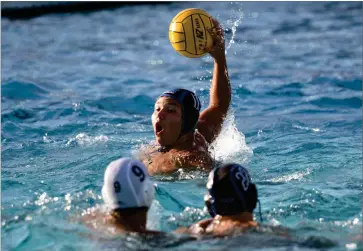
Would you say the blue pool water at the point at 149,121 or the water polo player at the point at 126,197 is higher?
the water polo player at the point at 126,197

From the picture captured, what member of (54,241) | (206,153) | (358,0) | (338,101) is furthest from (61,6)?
(54,241)

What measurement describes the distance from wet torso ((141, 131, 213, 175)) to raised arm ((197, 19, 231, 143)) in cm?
28

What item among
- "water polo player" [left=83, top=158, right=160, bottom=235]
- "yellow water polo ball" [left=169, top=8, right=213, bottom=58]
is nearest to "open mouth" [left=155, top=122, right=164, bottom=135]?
"yellow water polo ball" [left=169, top=8, right=213, bottom=58]

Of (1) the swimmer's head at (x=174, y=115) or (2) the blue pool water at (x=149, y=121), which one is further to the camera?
(1) the swimmer's head at (x=174, y=115)

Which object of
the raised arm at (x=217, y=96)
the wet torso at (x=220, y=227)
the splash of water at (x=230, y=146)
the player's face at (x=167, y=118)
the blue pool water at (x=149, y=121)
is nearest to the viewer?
the wet torso at (x=220, y=227)

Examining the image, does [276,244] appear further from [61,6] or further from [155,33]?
[61,6]

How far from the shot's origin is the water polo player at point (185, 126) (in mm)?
5738

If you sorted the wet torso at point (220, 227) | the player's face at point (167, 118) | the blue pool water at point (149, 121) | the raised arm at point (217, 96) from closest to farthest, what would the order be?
1. the wet torso at point (220, 227)
2. the blue pool water at point (149, 121)
3. the player's face at point (167, 118)
4. the raised arm at point (217, 96)

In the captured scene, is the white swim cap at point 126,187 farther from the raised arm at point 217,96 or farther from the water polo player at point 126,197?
the raised arm at point 217,96

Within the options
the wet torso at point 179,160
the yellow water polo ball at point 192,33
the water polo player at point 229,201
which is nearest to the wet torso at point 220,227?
the water polo player at point 229,201

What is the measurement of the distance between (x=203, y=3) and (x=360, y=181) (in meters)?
15.0

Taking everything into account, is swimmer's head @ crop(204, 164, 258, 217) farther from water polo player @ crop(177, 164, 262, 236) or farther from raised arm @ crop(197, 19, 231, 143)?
raised arm @ crop(197, 19, 231, 143)

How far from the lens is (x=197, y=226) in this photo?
13.8 feet

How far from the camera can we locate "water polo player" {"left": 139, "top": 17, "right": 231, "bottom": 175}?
574cm
